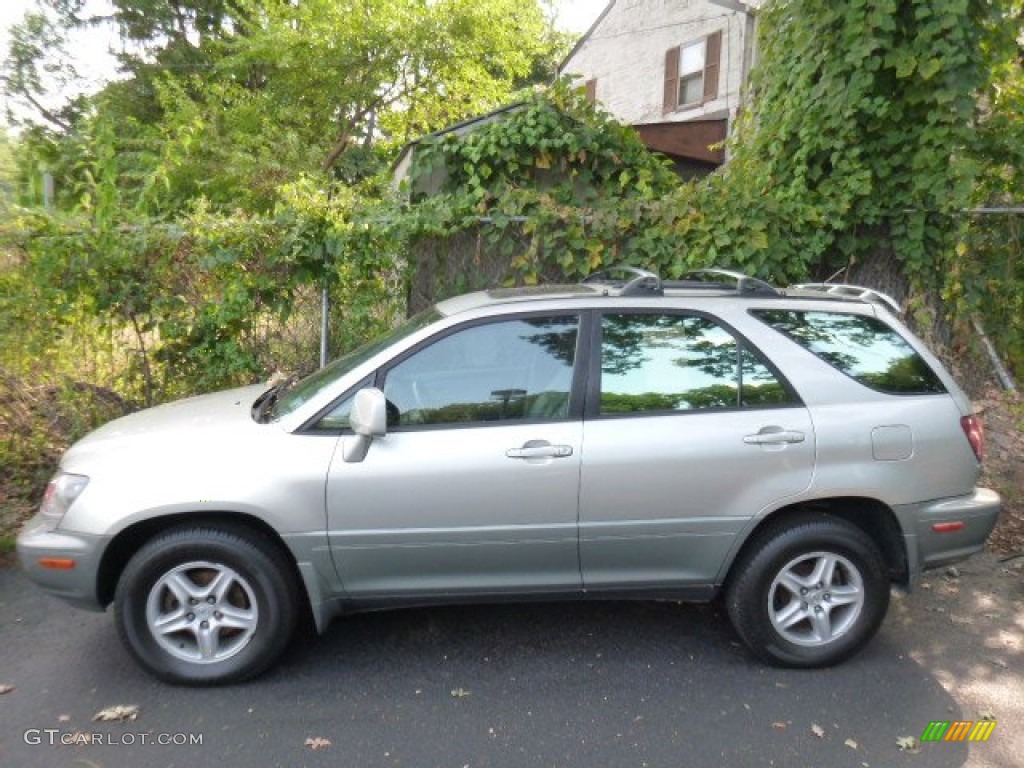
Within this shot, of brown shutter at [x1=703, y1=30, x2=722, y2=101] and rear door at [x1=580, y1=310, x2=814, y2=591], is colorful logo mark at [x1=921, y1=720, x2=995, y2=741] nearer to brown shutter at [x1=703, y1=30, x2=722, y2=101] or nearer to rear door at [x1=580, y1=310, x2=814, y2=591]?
rear door at [x1=580, y1=310, x2=814, y2=591]

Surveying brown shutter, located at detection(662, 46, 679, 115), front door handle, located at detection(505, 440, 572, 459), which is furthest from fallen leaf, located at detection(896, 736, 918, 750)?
brown shutter, located at detection(662, 46, 679, 115)

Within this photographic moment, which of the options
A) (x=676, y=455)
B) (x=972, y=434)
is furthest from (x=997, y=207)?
(x=676, y=455)

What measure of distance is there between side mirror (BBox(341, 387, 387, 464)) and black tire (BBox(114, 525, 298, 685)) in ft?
1.83

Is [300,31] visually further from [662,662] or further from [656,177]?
[662,662]

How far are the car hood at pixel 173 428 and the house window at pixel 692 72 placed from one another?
14555mm

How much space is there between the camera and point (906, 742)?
10.2 feet

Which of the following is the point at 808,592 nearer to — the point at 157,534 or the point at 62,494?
the point at 157,534

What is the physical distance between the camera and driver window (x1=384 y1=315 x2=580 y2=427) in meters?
3.48

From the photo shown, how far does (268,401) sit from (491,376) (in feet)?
3.88

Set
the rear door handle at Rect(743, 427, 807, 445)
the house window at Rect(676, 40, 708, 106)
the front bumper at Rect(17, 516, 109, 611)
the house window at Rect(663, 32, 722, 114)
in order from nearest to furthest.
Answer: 1. the front bumper at Rect(17, 516, 109, 611)
2. the rear door handle at Rect(743, 427, 807, 445)
3. the house window at Rect(663, 32, 722, 114)
4. the house window at Rect(676, 40, 708, 106)

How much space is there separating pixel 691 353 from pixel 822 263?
386 cm

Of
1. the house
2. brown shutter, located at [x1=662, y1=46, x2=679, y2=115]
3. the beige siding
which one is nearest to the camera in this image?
the house

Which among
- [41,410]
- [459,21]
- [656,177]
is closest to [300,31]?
[459,21]

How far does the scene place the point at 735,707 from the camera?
335 cm
